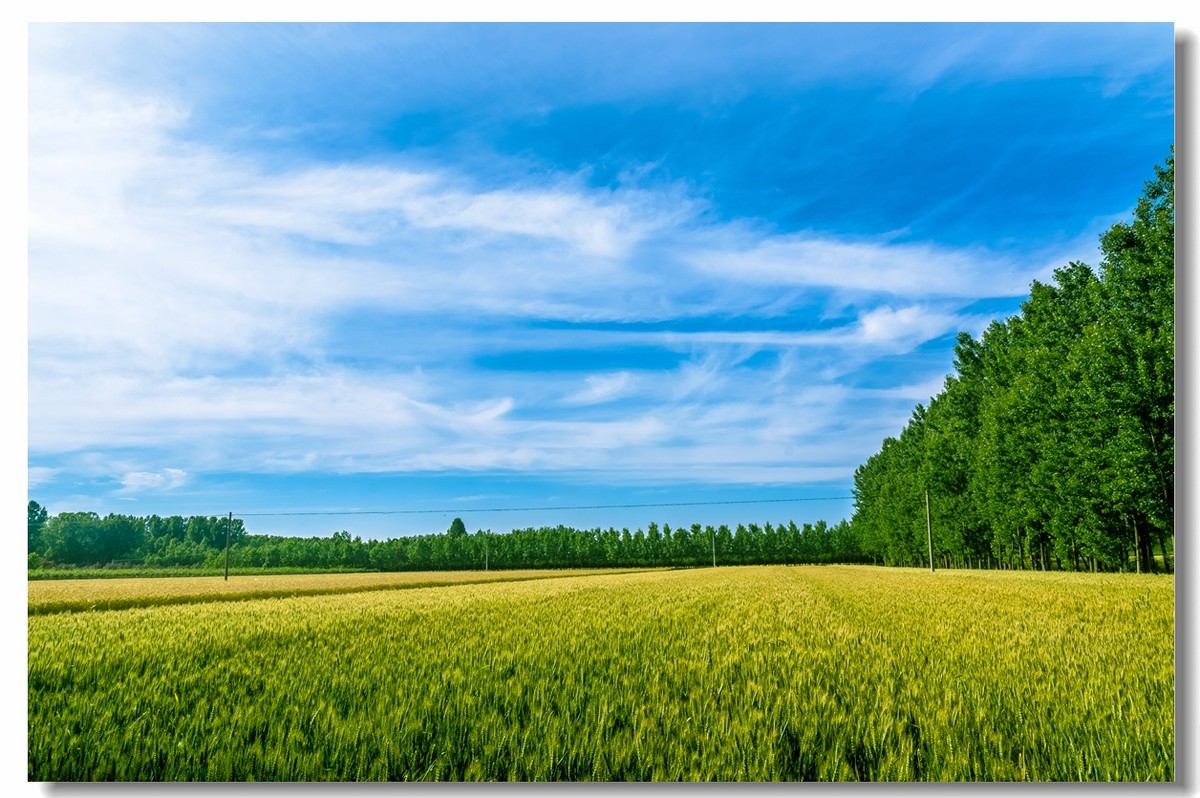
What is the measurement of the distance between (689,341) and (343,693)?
15.5 ft

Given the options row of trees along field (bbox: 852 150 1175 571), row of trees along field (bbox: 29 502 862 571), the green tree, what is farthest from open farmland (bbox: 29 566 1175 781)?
row of trees along field (bbox: 29 502 862 571)

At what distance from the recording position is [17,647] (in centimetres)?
500

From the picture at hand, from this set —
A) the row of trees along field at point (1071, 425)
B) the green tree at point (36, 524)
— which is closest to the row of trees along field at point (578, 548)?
the row of trees along field at point (1071, 425)

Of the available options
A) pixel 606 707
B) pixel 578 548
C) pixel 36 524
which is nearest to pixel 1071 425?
pixel 606 707

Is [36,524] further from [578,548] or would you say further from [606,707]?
[578,548]

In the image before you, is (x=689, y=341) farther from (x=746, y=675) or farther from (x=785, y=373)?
(x=746, y=675)

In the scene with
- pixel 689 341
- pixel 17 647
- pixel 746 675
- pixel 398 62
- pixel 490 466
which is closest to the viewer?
pixel 746 675

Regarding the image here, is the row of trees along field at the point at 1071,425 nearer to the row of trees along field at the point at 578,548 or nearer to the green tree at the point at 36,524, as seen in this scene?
the green tree at the point at 36,524

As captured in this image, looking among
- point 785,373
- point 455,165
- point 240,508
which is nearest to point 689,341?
point 785,373

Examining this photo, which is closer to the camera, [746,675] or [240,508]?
[746,675]

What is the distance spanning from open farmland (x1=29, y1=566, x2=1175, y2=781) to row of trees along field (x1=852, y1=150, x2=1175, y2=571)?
2.73m

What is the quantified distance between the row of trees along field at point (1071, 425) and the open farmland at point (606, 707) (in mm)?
2725

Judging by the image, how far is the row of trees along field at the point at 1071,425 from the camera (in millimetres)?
15289

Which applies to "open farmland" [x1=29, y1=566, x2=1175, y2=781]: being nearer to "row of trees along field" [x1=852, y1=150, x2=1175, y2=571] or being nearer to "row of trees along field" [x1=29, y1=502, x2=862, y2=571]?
"row of trees along field" [x1=852, y1=150, x2=1175, y2=571]
